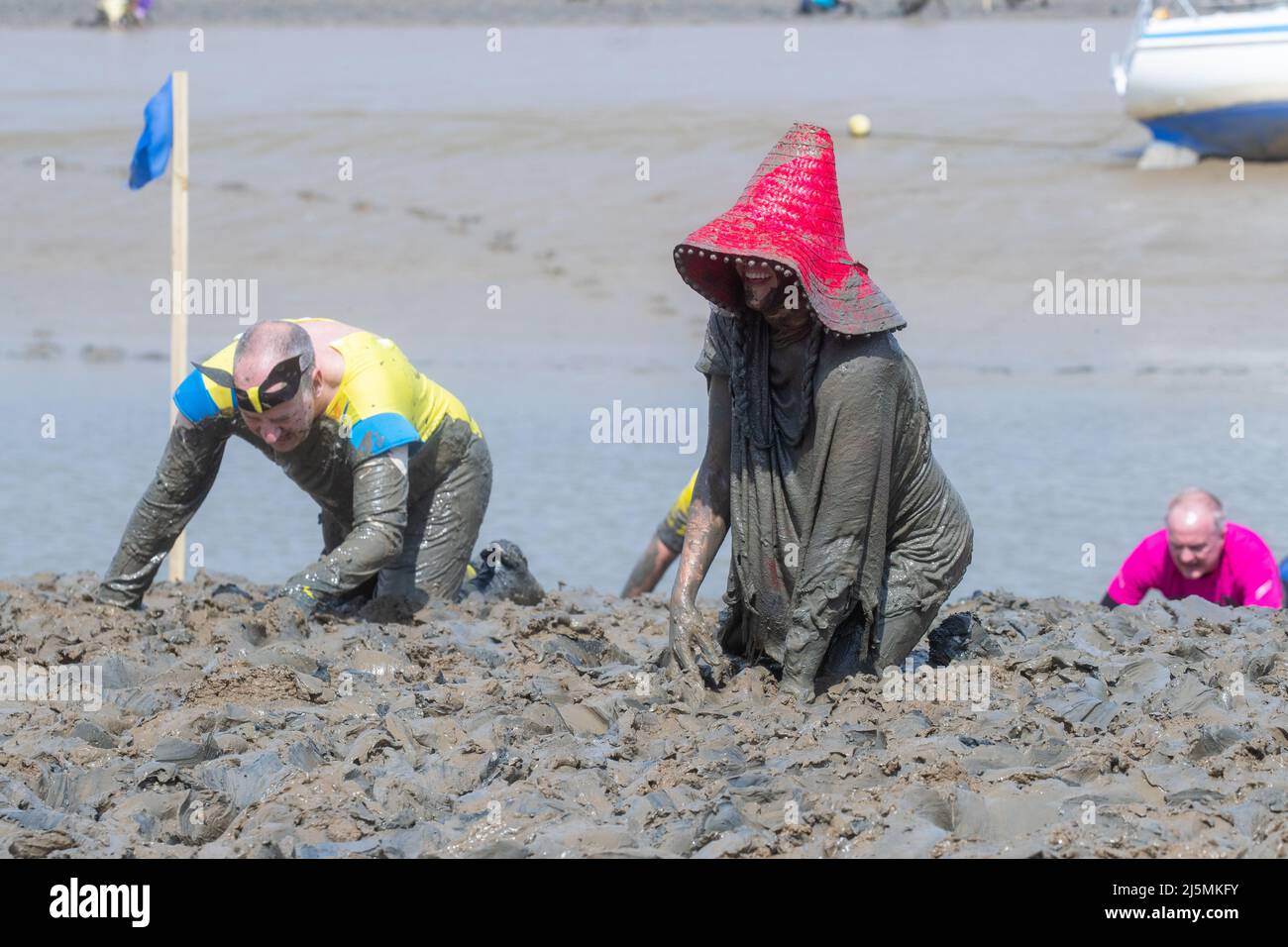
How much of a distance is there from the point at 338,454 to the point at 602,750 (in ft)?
6.64

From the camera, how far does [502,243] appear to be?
1598 centimetres

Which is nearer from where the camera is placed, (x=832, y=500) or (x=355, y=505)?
(x=832, y=500)

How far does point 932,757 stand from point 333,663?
2.19 m

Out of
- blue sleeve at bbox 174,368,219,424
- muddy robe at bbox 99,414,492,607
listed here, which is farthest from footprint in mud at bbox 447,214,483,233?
blue sleeve at bbox 174,368,219,424

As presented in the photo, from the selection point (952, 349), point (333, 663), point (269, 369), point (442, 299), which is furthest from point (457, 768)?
point (442, 299)

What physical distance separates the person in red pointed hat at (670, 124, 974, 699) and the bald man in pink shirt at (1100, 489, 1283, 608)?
2349 millimetres

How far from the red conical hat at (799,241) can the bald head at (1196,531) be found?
296cm

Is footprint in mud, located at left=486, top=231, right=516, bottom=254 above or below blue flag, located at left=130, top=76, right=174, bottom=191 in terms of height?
below

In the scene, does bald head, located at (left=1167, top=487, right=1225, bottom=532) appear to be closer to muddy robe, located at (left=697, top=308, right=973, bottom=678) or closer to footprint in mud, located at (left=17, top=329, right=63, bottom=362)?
muddy robe, located at (left=697, top=308, right=973, bottom=678)

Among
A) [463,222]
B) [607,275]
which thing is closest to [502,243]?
[463,222]

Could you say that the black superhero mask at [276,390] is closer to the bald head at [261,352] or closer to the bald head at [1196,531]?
the bald head at [261,352]

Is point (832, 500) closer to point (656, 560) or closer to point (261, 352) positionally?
point (261, 352)

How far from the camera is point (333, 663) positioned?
5863mm

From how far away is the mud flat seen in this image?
404cm
